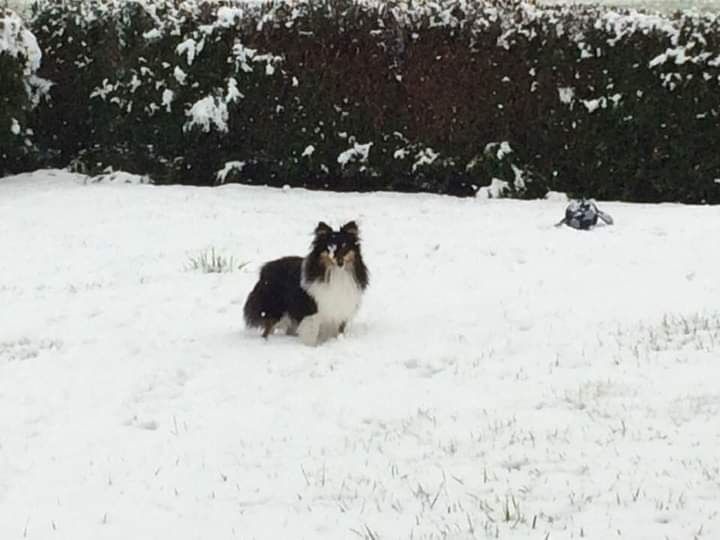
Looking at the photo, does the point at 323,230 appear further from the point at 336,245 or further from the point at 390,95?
the point at 390,95

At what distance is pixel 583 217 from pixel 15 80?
33.2 feet

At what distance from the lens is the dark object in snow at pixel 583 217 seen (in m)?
12.5

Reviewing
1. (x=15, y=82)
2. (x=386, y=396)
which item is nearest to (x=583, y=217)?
(x=386, y=396)

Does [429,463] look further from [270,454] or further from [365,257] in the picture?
[365,257]

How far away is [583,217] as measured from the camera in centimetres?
1259

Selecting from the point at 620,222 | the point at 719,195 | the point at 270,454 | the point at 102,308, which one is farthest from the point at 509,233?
the point at 270,454

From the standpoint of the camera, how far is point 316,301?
26.9 feet

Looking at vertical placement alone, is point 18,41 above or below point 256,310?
above

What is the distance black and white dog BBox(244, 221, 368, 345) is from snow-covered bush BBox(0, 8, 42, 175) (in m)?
10.2

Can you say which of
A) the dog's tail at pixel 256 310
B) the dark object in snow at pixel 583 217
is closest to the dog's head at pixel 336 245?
the dog's tail at pixel 256 310

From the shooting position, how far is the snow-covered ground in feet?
16.1

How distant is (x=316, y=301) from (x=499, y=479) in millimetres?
3321

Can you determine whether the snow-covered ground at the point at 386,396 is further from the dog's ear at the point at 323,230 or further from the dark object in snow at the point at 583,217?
the dog's ear at the point at 323,230

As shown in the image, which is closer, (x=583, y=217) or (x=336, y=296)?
(x=336, y=296)
